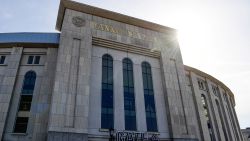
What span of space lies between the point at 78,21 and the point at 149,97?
1127 centimetres

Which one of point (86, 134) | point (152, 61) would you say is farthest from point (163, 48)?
point (86, 134)

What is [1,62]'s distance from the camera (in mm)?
22766

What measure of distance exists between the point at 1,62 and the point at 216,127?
3041cm

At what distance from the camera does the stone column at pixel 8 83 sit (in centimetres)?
1934

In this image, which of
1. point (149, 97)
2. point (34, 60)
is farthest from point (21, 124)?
point (149, 97)

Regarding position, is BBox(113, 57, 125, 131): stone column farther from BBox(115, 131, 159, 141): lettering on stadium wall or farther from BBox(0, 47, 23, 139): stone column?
BBox(0, 47, 23, 139): stone column

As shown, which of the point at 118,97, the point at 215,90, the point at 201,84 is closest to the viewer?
the point at 118,97

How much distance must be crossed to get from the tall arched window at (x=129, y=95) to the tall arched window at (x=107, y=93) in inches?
59.1

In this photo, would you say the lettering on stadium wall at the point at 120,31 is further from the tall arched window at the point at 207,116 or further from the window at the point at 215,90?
the window at the point at 215,90

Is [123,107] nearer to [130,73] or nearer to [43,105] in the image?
[130,73]

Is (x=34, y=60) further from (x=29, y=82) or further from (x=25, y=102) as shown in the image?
(x=25, y=102)

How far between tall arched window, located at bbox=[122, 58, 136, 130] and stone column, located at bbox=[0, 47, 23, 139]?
1127 cm

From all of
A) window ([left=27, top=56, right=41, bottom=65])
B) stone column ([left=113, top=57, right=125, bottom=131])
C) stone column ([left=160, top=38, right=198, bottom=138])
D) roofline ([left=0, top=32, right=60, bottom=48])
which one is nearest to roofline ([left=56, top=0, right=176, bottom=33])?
roofline ([left=0, top=32, right=60, bottom=48])

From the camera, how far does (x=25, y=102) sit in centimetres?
2088
